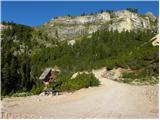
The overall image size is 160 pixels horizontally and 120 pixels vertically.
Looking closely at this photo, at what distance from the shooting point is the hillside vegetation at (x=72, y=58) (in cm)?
3284

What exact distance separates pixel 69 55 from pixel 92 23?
8226cm

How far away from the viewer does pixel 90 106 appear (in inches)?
754

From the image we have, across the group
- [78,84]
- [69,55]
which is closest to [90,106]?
[78,84]

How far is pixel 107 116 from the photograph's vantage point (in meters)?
15.9

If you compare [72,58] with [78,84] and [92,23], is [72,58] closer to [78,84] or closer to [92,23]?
[78,84]

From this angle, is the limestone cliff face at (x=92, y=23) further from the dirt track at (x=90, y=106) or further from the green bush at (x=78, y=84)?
the dirt track at (x=90, y=106)

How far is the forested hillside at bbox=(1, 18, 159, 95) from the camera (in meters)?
34.5

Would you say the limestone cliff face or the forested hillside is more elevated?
the limestone cliff face

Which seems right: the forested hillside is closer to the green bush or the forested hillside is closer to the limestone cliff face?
the green bush

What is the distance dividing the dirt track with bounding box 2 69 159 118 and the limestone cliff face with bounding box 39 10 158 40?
415 feet

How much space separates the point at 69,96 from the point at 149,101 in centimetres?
551

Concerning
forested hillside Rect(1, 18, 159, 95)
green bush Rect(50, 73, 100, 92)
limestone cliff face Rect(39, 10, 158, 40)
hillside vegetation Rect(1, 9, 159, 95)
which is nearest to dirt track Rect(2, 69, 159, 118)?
green bush Rect(50, 73, 100, 92)

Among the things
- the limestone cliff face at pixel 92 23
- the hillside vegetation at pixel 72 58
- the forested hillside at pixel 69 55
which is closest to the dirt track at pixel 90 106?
the hillside vegetation at pixel 72 58

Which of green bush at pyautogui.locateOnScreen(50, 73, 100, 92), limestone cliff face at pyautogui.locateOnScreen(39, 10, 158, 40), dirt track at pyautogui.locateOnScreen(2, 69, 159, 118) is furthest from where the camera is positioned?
limestone cliff face at pyautogui.locateOnScreen(39, 10, 158, 40)
